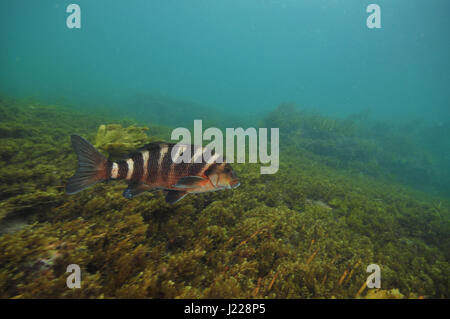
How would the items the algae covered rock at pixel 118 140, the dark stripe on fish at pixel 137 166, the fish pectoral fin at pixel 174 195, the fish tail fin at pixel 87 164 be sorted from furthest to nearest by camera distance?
1. the algae covered rock at pixel 118 140
2. the fish pectoral fin at pixel 174 195
3. the dark stripe on fish at pixel 137 166
4. the fish tail fin at pixel 87 164

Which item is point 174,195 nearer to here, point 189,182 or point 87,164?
point 189,182

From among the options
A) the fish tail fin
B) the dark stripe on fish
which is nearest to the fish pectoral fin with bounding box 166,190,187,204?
the dark stripe on fish

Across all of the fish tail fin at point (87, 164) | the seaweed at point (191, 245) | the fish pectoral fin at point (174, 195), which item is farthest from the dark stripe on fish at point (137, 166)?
the seaweed at point (191, 245)

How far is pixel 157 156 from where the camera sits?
259cm

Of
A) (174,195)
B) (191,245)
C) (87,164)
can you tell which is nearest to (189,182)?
(174,195)

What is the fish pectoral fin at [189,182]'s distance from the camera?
7.99ft

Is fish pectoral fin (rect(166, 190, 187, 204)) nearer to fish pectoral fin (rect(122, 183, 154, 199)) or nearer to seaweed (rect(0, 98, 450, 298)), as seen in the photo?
fish pectoral fin (rect(122, 183, 154, 199))

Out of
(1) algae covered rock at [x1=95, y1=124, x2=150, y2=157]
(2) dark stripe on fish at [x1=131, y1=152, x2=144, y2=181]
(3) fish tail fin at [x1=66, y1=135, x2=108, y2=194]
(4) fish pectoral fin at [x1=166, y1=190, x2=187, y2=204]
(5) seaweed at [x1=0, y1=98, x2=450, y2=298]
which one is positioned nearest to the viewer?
(5) seaweed at [x1=0, y1=98, x2=450, y2=298]

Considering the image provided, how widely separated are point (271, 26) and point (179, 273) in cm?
23265

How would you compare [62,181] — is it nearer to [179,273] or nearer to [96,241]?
[96,241]

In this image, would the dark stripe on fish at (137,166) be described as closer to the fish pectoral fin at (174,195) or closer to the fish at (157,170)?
the fish at (157,170)

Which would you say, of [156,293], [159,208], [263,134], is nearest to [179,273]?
[156,293]

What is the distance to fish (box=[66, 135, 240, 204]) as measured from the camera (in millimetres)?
2418

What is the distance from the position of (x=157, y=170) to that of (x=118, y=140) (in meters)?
2.89
